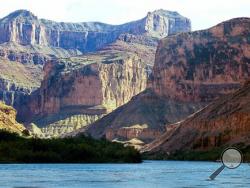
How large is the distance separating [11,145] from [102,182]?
79151 millimetres

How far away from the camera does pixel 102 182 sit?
317 feet

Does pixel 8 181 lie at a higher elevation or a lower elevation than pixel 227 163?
lower

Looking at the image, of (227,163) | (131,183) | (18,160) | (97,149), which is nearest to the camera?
(227,163)

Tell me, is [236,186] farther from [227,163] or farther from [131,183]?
[227,163]

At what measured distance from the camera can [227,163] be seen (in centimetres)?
4825

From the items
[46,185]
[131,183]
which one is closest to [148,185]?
[131,183]

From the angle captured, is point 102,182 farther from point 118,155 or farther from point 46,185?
point 118,155

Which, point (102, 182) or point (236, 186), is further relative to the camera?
point (102, 182)

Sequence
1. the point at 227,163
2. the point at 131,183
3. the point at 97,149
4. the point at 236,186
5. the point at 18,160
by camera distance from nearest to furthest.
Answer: the point at 227,163 → the point at 236,186 → the point at 131,183 → the point at 18,160 → the point at 97,149

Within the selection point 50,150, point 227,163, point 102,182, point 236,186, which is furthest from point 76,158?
point 227,163

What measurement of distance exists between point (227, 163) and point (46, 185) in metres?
42.0

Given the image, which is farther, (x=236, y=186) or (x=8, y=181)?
(x=8, y=181)

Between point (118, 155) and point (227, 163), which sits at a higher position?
point (227, 163)

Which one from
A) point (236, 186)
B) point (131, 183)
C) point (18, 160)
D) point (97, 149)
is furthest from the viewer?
point (97, 149)
